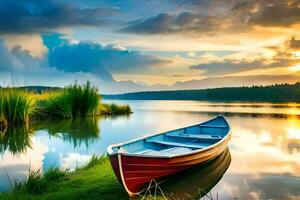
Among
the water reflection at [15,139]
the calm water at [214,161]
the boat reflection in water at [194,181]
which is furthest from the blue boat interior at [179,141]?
the water reflection at [15,139]

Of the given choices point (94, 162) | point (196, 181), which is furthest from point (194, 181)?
point (94, 162)

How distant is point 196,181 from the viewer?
346 inches

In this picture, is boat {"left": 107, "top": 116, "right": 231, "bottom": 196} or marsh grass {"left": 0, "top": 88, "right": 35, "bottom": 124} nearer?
boat {"left": 107, "top": 116, "right": 231, "bottom": 196}

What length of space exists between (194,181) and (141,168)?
2107 mm

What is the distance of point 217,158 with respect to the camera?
11.2 metres

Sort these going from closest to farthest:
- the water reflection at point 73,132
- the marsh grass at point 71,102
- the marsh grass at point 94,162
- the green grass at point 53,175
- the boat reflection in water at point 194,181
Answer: the boat reflection in water at point 194,181 < the green grass at point 53,175 < the marsh grass at point 94,162 < the water reflection at point 73,132 < the marsh grass at point 71,102

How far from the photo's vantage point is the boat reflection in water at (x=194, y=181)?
303 inches

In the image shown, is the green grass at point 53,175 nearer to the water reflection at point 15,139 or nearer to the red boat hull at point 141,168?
the red boat hull at point 141,168

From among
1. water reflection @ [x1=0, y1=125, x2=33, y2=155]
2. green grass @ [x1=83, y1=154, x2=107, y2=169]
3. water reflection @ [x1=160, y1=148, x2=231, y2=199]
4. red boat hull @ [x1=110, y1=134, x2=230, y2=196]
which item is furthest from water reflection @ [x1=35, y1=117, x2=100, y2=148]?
red boat hull @ [x1=110, y1=134, x2=230, y2=196]

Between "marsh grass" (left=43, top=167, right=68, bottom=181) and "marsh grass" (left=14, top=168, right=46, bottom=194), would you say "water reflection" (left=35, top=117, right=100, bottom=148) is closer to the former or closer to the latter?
"marsh grass" (left=43, top=167, right=68, bottom=181)

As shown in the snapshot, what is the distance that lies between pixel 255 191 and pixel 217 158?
334 centimetres

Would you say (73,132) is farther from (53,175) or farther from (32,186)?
(32,186)

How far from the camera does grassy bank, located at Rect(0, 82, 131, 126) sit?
18.4 meters

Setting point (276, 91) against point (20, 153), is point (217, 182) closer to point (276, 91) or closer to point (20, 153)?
point (20, 153)
